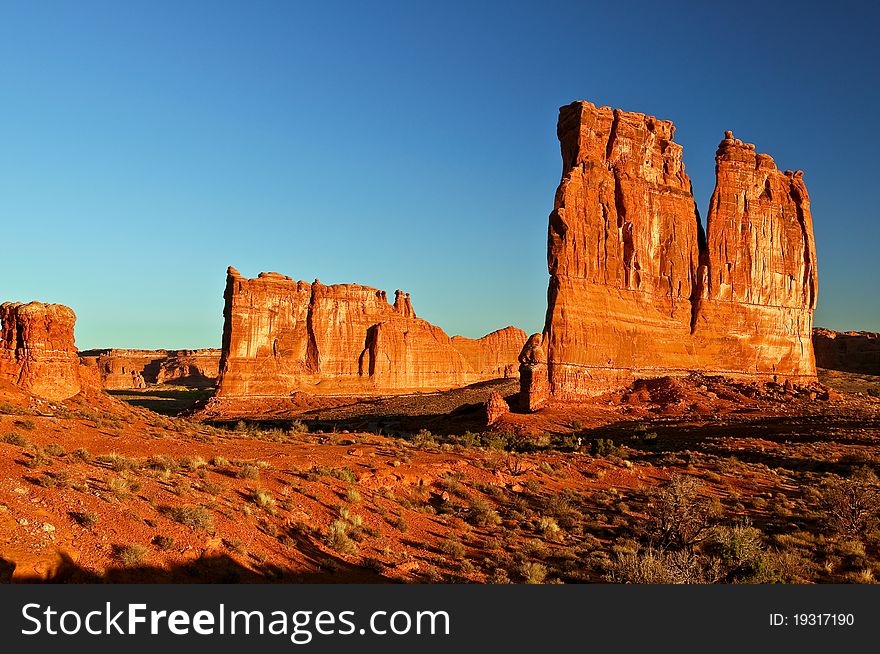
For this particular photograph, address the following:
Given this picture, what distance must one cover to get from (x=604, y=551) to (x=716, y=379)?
1547 inches

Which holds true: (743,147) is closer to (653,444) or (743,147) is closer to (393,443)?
(653,444)

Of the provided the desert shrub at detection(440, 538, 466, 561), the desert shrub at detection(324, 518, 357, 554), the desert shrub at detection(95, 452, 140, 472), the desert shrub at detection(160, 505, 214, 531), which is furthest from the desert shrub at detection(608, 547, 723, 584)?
the desert shrub at detection(95, 452, 140, 472)

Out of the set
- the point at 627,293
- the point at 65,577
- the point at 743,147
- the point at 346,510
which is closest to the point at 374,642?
the point at 65,577

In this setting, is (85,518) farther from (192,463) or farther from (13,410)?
(13,410)

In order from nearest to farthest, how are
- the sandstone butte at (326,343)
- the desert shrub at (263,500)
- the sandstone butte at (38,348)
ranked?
the desert shrub at (263,500)
the sandstone butte at (38,348)
the sandstone butte at (326,343)

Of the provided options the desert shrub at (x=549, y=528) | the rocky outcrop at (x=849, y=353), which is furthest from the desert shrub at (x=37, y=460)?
the rocky outcrop at (x=849, y=353)

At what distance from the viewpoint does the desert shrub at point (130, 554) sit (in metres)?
8.37

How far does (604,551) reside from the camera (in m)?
12.9

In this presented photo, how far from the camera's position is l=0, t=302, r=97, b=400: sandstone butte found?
2223 cm

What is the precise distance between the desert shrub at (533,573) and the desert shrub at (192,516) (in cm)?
483

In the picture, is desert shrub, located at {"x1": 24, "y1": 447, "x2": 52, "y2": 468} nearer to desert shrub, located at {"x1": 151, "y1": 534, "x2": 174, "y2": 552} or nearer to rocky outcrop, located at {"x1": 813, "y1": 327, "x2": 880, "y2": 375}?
desert shrub, located at {"x1": 151, "y1": 534, "x2": 174, "y2": 552}

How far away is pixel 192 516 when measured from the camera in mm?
10117

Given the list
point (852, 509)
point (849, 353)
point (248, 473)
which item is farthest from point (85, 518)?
point (849, 353)

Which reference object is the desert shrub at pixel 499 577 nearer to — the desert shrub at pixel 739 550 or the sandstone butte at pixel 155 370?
the desert shrub at pixel 739 550
